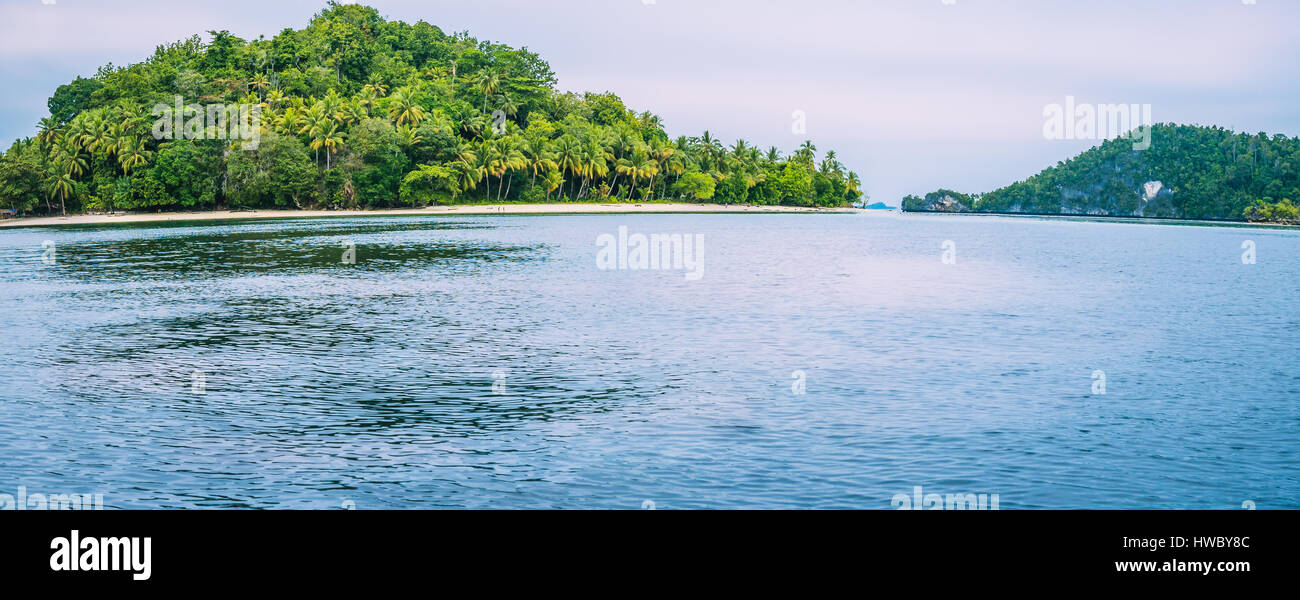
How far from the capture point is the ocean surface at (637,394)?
12.9 metres

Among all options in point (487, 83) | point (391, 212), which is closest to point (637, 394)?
point (391, 212)

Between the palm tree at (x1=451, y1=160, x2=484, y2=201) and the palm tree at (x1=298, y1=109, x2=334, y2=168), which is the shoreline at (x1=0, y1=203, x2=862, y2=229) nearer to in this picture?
the palm tree at (x1=451, y1=160, x2=484, y2=201)

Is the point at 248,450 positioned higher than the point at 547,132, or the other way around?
the point at 547,132

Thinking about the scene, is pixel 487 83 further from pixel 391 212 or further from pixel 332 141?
pixel 332 141

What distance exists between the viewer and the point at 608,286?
3994 cm

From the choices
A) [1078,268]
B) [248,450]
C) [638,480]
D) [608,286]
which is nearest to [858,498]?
[638,480]

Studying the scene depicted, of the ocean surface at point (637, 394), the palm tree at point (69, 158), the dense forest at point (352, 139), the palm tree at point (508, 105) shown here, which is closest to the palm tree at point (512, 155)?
the dense forest at point (352, 139)

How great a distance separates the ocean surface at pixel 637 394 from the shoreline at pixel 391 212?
70572 millimetres

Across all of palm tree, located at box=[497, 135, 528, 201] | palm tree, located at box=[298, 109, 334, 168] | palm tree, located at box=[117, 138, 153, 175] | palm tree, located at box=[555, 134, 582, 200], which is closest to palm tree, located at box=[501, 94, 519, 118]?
palm tree, located at box=[555, 134, 582, 200]

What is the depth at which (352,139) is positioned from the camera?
11906 cm

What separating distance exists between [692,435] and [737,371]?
5.81 meters

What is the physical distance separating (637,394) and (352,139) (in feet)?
357
